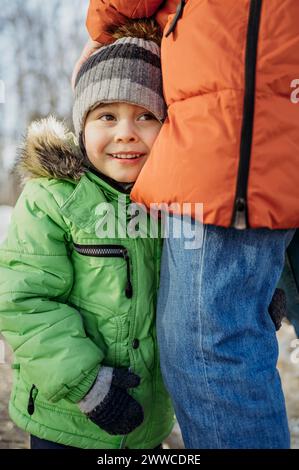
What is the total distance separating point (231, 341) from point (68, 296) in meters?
0.60

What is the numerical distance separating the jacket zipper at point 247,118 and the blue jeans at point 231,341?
100 mm

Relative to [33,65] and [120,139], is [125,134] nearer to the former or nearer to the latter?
[120,139]

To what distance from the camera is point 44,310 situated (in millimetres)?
1566

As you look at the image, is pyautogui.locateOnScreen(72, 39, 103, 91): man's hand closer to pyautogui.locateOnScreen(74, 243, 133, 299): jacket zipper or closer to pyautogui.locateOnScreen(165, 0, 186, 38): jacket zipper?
pyautogui.locateOnScreen(165, 0, 186, 38): jacket zipper

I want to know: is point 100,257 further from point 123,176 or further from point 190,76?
point 190,76

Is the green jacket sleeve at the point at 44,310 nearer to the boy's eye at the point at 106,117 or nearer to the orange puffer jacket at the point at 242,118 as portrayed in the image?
the boy's eye at the point at 106,117

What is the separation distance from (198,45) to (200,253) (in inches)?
22.6

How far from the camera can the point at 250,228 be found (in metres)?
1.36

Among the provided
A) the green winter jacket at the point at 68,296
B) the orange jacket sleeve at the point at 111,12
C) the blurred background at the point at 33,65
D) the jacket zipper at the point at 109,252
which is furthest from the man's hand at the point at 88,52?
the blurred background at the point at 33,65

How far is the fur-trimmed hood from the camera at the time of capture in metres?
1.67

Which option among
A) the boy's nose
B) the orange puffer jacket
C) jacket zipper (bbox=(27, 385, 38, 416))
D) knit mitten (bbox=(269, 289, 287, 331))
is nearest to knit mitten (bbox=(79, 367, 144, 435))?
jacket zipper (bbox=(27, 385, 38, 416))

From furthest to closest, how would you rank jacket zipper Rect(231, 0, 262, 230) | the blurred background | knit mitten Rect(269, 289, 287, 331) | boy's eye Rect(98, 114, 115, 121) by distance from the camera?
1. the blurred background
2. boy's eye Rect(98, 114, 115, 121)
3. knit mitten Rect(269, 289, 287, 331)
4. jacket zipper Rect(231, 0, 262, 230)

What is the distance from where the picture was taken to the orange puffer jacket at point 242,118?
1289 mm
